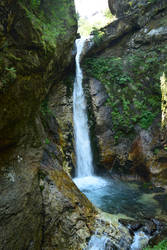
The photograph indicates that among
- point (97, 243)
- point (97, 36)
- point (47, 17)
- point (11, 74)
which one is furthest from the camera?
point (97, 36)

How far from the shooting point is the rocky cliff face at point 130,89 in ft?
26.7

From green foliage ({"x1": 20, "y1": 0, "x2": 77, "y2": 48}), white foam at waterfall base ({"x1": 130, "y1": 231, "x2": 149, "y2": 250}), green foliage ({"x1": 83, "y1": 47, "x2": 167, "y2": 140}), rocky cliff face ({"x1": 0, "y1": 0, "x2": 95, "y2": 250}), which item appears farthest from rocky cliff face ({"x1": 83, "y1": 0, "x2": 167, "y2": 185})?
green foliage ({"x1": 20, "y1": 0, "x2": 77, "y2": 48})

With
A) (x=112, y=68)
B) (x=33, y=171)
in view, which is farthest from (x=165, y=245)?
(x=112, y=68)

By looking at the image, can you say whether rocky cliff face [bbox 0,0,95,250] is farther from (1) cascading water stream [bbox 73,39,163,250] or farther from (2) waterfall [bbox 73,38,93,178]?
(2) waterfall [bbox 73,38,93,178]

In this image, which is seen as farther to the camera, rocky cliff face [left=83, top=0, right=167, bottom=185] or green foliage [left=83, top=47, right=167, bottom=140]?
green foliage [left=83, top=47, right=167, bottom=140]

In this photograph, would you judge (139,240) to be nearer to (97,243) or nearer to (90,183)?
(97,243)

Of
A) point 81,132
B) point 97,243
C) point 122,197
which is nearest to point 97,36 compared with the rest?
point 81,132

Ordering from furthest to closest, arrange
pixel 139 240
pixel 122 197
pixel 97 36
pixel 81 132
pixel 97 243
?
pixel 97 36
pixel 81 132
pixel 122 197
pixel 139 240
pixel 97 243

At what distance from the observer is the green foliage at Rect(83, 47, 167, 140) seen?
8.92 meters

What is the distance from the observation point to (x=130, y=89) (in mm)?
9852

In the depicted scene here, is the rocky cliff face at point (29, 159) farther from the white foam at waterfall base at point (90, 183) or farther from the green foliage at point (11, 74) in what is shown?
the white foam at waterfall base at point (90, 183)

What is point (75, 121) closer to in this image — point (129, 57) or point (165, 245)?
point (129, 57)

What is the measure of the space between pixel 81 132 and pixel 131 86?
13.0 ft

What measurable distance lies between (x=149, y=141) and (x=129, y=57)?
599 cm
